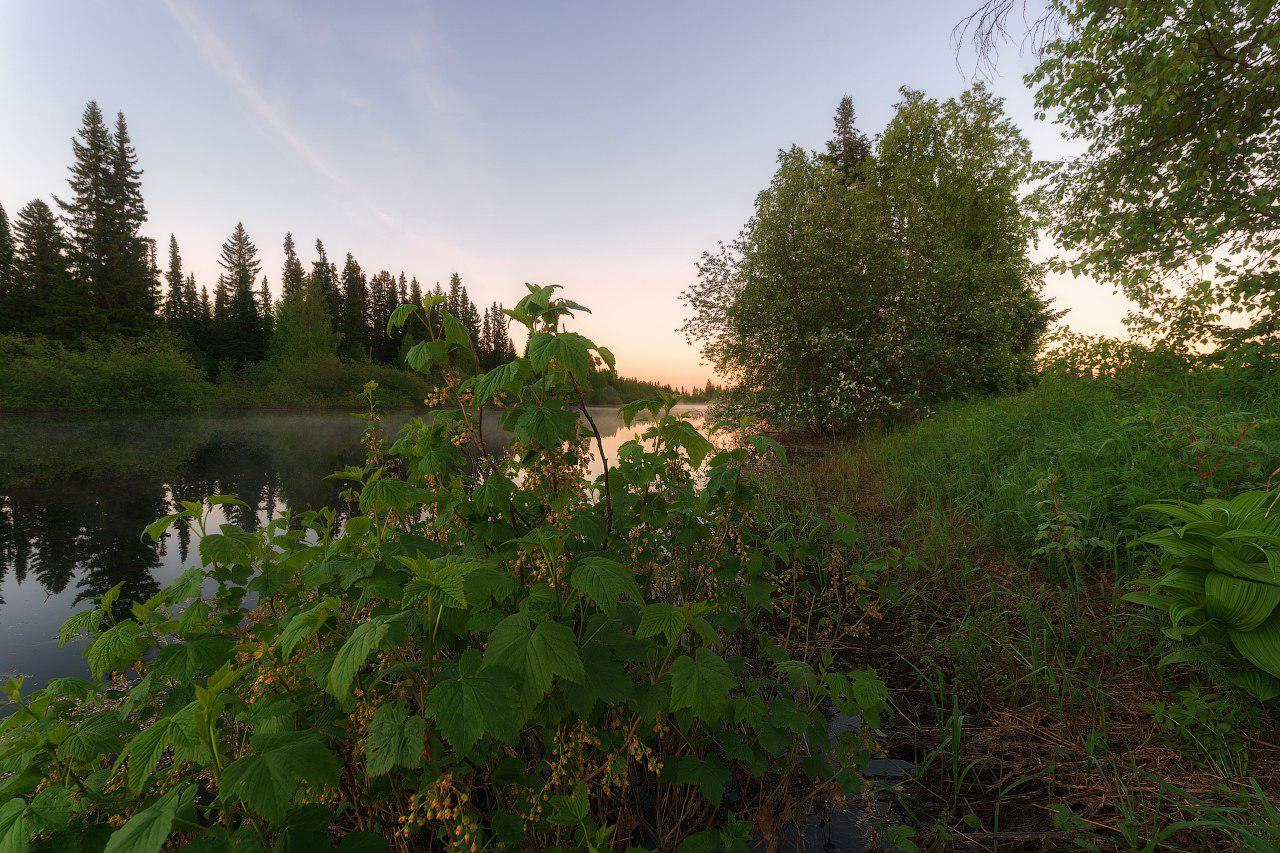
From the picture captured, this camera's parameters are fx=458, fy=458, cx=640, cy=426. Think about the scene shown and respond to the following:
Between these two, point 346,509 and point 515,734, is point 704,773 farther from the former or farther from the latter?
point 346,509

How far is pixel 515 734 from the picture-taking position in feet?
4.18

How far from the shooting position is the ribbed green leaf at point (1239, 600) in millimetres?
2213

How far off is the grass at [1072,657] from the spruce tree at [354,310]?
2696 inches

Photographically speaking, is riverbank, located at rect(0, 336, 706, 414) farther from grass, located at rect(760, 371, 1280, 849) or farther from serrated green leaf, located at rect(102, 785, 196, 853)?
serrated green leaf, located at rect(102, 785, 196, 853)

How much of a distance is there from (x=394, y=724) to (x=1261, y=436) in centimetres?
713

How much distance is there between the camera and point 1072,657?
3277 millimetres

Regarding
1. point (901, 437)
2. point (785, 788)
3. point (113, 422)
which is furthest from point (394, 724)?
point (113, 422)

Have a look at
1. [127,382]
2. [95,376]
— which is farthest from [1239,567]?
[127,382]

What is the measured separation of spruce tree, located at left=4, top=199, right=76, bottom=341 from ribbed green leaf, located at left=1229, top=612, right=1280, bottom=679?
188ft

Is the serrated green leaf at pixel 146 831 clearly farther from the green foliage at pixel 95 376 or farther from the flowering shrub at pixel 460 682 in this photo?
the green foliage at pixel 95 376

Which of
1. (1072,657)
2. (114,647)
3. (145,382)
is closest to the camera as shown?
(114,647)

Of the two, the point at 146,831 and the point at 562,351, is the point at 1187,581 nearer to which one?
the point at 562,351

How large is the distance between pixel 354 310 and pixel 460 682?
73740 millimetres

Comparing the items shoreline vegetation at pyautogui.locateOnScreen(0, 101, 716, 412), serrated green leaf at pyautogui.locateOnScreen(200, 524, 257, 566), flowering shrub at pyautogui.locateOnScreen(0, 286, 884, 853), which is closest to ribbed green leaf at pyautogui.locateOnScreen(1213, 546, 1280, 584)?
flowering shrub at pyautogui.locateOnScreen(0, 286, 884, 853)
